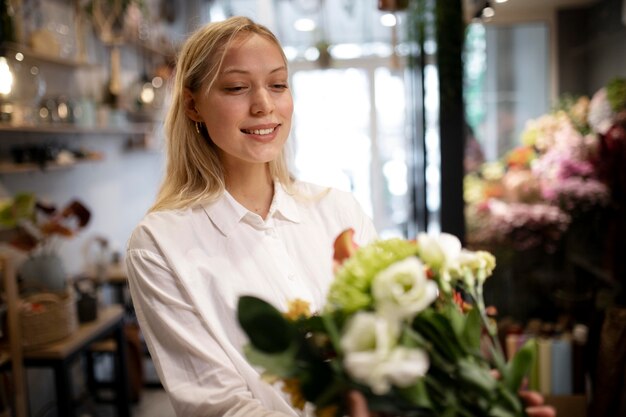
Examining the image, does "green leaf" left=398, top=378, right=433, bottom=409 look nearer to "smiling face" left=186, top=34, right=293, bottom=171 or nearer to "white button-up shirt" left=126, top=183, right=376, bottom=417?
"white button-up shirt" left=126, top=183, right=376, bottom=417

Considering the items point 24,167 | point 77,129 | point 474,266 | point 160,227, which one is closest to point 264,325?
point 474,266

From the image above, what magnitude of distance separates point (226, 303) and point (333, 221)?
13.2 inches

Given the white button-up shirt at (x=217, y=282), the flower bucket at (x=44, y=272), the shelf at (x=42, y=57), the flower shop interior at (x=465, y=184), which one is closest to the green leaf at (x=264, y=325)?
the white button-up shirt at (x=217, y=282)

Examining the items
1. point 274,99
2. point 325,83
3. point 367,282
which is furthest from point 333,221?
point 325,83

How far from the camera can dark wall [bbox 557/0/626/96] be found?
2664 millimetres

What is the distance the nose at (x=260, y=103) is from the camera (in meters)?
1.12

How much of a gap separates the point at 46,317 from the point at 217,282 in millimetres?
1805

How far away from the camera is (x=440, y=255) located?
676 mm

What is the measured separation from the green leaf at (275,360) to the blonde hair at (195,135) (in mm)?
618

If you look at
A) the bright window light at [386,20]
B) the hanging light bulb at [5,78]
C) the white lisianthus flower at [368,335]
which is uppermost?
the bright window light at [386,20]

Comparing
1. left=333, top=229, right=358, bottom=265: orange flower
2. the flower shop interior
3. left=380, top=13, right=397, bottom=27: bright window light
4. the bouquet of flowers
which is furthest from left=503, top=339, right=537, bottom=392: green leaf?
left=380, top=13, right=397, bottom=27: bright window light

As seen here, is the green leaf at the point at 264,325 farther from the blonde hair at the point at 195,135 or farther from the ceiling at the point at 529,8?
the ceiling at the point at 529,8

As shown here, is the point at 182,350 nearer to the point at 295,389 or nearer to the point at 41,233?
the point at 295,389

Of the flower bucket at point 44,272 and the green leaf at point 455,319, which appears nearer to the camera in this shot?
the green leaf at point 455,319
